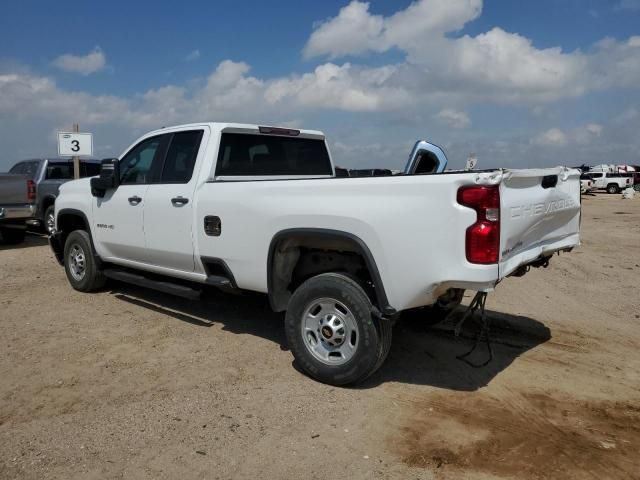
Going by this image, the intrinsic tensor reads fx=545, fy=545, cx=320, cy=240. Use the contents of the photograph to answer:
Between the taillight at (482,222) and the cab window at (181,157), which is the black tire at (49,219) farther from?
the taillight at (482,222)

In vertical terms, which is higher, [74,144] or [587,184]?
[74,144]

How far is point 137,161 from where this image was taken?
6055 millimetres

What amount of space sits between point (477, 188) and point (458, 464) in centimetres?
163

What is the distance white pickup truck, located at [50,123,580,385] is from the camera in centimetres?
347

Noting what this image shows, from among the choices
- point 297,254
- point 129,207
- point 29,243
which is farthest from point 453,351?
point 29,243

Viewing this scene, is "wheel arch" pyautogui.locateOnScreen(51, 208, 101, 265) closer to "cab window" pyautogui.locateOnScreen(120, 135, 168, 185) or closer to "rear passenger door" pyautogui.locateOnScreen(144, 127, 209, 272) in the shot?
"cab window" pyautogui.locateOnScreen(120, 135, 168, 185)

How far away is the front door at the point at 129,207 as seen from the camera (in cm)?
577

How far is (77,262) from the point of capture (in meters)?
7.06

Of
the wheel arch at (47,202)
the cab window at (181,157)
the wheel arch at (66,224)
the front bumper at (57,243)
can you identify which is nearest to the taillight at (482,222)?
the cab window at (181,157)

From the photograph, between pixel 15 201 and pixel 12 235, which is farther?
pixel 12 235

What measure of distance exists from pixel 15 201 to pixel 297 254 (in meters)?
9.32

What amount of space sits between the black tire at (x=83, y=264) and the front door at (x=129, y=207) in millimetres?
368

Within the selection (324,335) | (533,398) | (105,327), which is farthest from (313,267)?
(105,327)

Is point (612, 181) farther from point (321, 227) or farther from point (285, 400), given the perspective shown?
point (285, 400)
